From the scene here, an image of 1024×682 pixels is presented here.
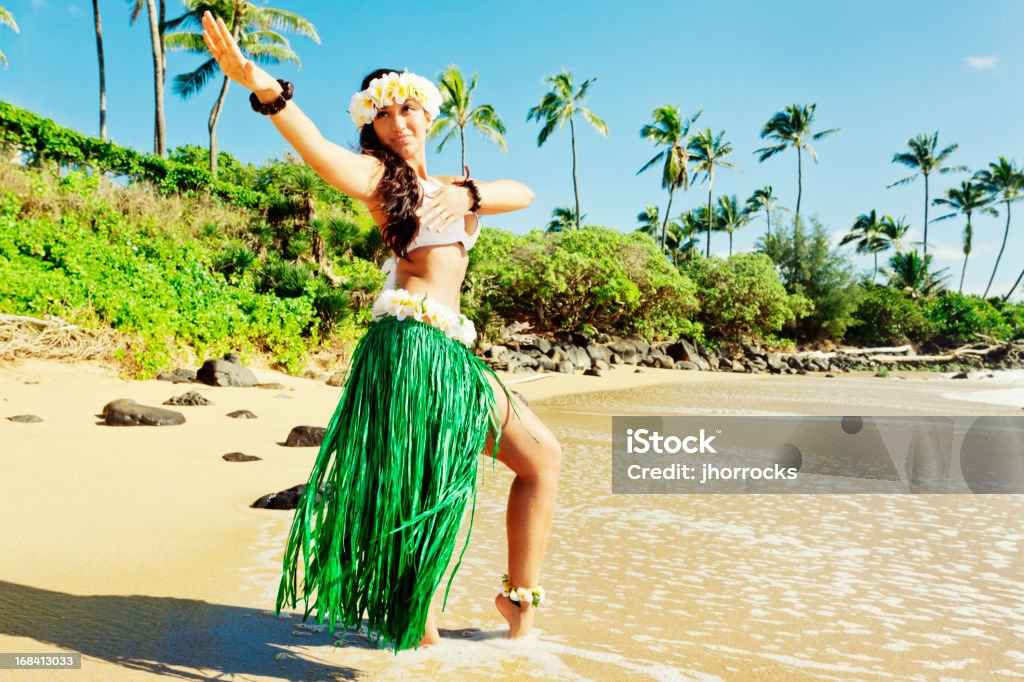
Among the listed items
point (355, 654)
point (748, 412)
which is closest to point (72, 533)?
point (355, 654)

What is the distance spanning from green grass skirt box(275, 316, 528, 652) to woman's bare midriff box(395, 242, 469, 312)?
0.14 m

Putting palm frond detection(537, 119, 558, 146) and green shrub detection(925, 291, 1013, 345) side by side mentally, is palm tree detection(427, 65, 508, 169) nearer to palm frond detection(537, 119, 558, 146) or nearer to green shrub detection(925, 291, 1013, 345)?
palm frond detection(537, 119, 558, 146)

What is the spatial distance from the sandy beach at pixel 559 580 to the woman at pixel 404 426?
0.23 m

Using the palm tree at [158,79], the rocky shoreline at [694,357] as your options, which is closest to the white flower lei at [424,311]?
the rocky shoreline at [694,357]

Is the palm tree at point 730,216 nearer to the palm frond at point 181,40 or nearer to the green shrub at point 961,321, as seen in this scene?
the green shrub at point 961,321

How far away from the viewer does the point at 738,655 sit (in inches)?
82.1

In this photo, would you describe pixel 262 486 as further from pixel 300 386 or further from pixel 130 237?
pixel 130 237

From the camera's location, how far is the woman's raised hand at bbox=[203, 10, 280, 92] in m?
1.75

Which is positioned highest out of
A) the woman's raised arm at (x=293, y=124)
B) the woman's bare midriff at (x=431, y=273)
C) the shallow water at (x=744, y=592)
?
the woman's raised arm at (x=293, y=124)

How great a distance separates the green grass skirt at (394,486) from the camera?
190 cm

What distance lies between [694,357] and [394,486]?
68.1ft

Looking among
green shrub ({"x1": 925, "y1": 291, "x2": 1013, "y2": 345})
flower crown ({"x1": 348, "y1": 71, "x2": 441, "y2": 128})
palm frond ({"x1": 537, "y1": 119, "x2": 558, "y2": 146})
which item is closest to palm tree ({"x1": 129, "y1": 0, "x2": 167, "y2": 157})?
palm frond ({"x1": 537, "y1": 119, "x2": 558, "y2": 146})

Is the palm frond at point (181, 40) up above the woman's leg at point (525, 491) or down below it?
above

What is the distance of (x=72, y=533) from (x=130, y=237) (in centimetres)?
1133
